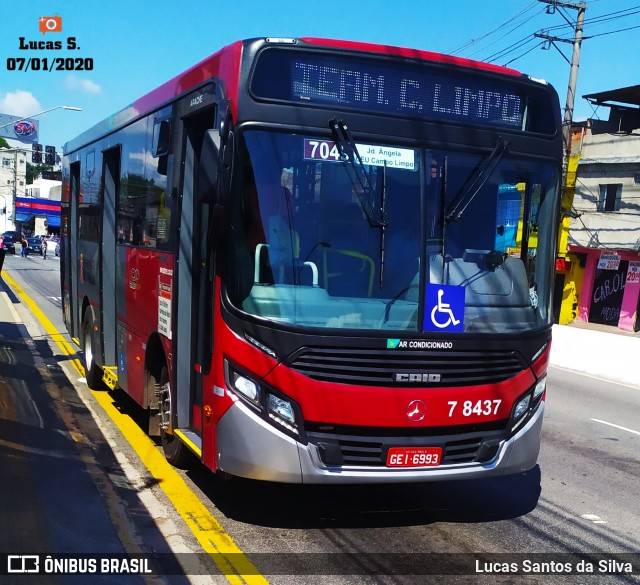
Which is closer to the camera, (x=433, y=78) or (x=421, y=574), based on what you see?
(x=421, y=574)

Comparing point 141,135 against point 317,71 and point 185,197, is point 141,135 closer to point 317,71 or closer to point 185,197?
point 185,197

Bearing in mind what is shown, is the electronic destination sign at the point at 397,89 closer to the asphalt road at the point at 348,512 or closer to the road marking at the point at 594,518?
the asphalt road at the point at 348,512

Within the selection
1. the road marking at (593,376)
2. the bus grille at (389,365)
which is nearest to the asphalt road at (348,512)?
the bus grille at (389,365)

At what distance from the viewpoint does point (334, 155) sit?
475 centimetres

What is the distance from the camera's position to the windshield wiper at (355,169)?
15.6 ft

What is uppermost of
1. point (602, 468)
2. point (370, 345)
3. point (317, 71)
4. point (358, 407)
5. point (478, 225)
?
point (317, 71)

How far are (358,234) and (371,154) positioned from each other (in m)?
0.54

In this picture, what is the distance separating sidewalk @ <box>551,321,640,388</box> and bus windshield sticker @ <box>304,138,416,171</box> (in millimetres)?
11273

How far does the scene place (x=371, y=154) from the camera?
4.83 metres

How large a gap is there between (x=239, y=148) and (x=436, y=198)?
4.45 feet

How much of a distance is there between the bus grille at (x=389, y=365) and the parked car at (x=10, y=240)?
179 feet

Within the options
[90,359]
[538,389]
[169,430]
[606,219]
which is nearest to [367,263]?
[538,389]

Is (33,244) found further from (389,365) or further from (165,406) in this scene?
(389,365)

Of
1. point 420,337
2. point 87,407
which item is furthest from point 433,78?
point 87,407
